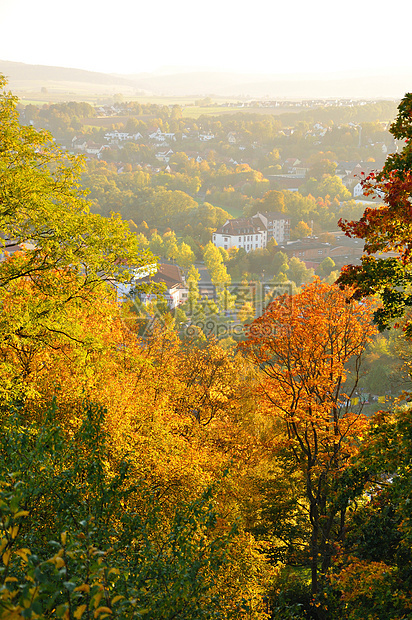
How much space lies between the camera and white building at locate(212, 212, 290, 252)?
108 m

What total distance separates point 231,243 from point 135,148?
9697cm

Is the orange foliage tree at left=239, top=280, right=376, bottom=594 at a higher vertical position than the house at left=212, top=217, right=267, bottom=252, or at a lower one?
higher

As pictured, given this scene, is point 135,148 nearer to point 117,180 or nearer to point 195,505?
point 117,180

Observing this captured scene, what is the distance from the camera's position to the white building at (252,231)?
108 meters

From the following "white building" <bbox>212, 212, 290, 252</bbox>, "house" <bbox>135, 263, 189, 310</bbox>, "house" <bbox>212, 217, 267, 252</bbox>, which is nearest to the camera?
"house" <bbox>135, 263, 189, 310</bbox>

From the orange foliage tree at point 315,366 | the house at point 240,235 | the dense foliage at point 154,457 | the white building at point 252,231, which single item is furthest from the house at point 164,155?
the orange foliage tree at point 315,366

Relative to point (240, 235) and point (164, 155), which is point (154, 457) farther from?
point (164, 155)

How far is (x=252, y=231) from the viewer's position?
110375 mm

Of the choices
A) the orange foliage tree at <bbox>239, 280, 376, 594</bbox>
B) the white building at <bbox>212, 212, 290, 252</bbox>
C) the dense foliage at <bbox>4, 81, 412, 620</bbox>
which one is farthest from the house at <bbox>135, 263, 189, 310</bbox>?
the orange foliage tree at <bbox>239, 280, 376, 594</bbox>

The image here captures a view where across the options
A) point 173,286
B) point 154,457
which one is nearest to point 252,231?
point 173,286

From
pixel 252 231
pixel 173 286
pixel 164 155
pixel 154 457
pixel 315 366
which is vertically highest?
pixel 164 155

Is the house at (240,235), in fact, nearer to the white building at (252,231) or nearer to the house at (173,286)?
the white building at (252,231)

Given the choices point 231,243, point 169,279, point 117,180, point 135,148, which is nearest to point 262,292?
point 169,279

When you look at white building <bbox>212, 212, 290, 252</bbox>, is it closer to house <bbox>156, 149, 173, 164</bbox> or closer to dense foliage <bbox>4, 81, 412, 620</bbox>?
house <bbox>156, 149, 173, 164</bbox>
